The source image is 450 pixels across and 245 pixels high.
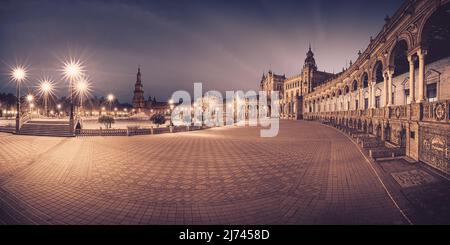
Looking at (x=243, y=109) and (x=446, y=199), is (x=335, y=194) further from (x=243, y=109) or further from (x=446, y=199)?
(x=243, y=109)

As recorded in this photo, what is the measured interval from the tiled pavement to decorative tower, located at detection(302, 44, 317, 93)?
213 feet

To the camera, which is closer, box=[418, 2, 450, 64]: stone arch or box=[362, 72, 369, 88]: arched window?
Answer: box=[418, 2, 450, 64]: stone arch

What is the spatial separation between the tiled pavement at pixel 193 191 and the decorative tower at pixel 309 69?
213 ft

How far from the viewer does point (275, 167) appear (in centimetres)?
810

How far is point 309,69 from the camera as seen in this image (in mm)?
68750

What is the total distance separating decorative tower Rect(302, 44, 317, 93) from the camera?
223 feet

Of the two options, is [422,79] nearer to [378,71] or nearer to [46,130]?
[378,71]

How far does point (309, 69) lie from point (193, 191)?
7290cm

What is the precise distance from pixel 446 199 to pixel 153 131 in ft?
69.7

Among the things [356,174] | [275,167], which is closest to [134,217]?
[275,167]

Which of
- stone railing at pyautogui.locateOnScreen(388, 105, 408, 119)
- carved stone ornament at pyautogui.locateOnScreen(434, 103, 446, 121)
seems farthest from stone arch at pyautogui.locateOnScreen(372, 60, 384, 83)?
carved stone ornament at pyautogui.locateOnScreen(434, 103, 446, 121)

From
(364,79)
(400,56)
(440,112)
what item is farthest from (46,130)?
(364,79)

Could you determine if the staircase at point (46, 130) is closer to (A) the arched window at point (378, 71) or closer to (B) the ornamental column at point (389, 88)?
(B) the ornamental column at point (389, 88)

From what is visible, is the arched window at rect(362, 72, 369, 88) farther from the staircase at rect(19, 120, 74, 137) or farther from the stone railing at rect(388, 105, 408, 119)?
the staircase at rect(19, 120, 74, 137)
